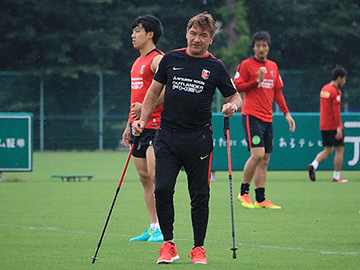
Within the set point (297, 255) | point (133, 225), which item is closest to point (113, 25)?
point (133, 225)

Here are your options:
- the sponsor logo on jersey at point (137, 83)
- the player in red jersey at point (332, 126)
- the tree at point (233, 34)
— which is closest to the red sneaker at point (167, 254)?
the sponsor logo on jersey at point (137, 83)

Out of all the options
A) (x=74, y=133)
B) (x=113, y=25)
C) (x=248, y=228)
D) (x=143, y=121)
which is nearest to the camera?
(x=143, y=121)

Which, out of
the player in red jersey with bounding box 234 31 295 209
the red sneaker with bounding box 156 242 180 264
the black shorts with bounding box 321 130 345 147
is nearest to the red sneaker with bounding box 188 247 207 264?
the red sneaker with bounding box 156 242 180 264

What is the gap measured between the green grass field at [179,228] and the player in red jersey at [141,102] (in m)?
0.32

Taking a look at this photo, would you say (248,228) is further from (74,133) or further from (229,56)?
(229,56)

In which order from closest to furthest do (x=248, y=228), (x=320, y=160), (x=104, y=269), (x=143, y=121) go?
(x=104, y=269) → (x=143, y=121) → (x=248, y=228) → (x=320, y=160)

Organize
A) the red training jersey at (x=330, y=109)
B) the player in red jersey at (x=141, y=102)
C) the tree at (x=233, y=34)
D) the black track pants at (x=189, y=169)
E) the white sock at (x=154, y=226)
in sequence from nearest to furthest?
the black track pants at (x=189, y=169) < the player in red jersey at (x=141, y=102) < the white sock at (x=154, y=226) < the red training jersey at (x=330, y=109) < the tree at (x=233, y=34)

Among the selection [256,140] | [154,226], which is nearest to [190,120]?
[154,226]

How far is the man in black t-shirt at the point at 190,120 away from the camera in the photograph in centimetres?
682

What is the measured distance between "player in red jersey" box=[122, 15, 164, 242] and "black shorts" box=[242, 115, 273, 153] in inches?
125

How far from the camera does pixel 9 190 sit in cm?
1444

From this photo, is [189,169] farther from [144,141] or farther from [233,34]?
[233,34]

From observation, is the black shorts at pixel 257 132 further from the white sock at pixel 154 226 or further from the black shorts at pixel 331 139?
the black shorts at pixel 331 139

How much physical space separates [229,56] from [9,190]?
24.7 m
